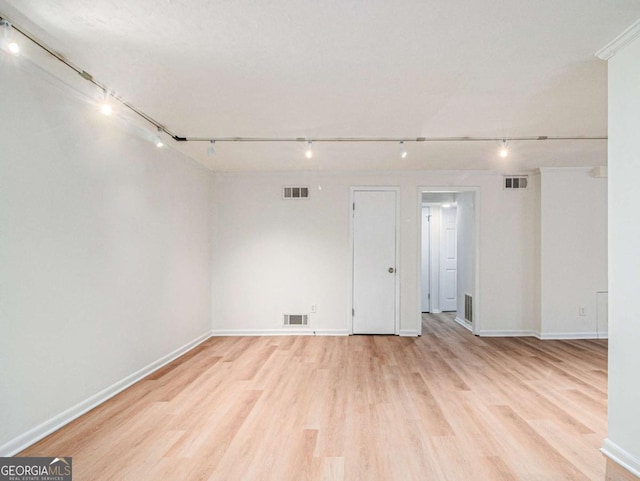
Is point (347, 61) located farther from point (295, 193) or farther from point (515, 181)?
point (515, 181)

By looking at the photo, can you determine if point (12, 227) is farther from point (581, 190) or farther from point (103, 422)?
point (581, 190)

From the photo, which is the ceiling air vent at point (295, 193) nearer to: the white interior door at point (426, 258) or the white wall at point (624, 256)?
the white interior door at point (426, 258)

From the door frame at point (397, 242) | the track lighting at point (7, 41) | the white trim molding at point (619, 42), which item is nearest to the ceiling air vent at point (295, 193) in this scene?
the door frame at point (397, 242)

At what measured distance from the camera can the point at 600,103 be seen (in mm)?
2756

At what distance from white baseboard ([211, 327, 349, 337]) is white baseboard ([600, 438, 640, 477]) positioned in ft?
11.1

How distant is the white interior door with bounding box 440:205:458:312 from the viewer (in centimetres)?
729

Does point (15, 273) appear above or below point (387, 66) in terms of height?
below

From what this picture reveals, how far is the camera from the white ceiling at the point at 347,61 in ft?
5.55

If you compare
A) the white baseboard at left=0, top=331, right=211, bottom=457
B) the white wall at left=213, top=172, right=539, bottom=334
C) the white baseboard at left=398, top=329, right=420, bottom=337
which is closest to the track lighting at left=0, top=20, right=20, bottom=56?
the white baseboard at left=0, top=331, right=211, bottom=457

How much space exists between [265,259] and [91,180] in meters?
2.80

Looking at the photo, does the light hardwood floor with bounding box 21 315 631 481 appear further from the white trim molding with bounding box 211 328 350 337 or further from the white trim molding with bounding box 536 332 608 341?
the white trim molding with bounding box 211 328 350 337

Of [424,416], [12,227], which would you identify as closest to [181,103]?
[12,227]

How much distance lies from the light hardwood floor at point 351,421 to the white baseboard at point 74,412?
0.07 m

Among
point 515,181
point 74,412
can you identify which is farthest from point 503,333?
point 74,412
